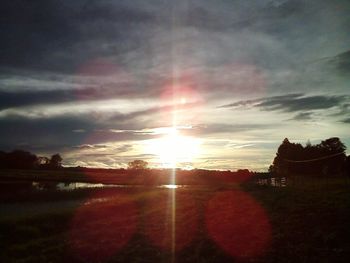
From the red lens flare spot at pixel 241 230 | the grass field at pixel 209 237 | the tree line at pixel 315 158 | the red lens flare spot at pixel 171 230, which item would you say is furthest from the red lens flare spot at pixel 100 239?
the tree line at pixel 315 158

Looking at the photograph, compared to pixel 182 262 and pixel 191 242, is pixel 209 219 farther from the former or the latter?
pixel 182 262

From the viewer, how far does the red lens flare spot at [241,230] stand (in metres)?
18.9

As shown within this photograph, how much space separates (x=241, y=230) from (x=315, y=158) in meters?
89.0

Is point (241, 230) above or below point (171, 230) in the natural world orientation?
above

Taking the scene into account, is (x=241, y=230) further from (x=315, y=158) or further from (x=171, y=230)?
(x=315, y=158)

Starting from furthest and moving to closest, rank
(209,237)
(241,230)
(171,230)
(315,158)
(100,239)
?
(315,158) < (171,230) < (100,239) < (241,230) < (209,237)

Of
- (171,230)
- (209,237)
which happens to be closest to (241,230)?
(209,237)

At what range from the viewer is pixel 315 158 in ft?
347

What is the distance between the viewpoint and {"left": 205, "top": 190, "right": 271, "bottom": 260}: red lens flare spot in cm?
1891

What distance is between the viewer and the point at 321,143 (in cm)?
11562

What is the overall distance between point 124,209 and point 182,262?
3008 cm

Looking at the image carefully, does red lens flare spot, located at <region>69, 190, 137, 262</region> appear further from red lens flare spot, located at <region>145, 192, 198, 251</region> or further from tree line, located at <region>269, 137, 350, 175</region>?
tree line, located at <region>269, 137, 350, 175</region>

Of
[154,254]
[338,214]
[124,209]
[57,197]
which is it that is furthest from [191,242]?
[57,197]

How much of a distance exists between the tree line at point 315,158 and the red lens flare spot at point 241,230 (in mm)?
71407
